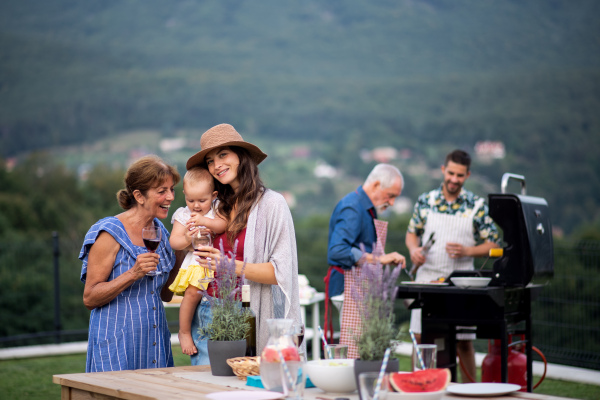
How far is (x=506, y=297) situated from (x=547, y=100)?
37.5 meters

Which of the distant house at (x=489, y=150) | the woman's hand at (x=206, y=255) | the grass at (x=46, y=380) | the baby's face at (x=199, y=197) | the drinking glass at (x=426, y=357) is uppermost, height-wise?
the distant house at (x=489, y=150)

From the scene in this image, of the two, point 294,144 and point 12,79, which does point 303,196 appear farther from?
point 12,79

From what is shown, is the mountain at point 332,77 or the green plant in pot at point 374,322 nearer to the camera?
the green plant in pot at point 374,322

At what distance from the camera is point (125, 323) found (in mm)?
3072

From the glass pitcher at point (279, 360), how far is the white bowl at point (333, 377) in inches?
2.6

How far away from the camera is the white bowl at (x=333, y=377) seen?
2.20 m

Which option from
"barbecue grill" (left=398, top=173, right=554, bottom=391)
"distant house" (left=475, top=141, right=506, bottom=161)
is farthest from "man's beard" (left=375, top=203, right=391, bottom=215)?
"distant house" (left=475, top=141, right=506, bottom=161)

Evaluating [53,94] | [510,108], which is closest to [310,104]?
[510,108]

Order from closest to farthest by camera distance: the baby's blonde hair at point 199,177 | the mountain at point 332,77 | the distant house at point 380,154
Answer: the baby's blonde hair at point 199,177, the mountain at point 332,77, the distant house at point 380,154

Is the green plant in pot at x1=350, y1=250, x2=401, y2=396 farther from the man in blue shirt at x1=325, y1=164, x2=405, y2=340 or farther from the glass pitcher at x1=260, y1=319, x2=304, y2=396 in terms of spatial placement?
the man in blue shirt at x1=325, y1=164, x2=405, y2=340

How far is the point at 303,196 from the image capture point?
36.6 m

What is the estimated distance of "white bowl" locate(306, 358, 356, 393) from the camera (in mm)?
2197

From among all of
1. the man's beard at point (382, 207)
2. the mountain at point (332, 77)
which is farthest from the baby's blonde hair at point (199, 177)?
the mountain at point (332, 77)

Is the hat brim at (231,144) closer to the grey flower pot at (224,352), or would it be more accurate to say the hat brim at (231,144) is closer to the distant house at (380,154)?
the grey flower pot at (224,352)
